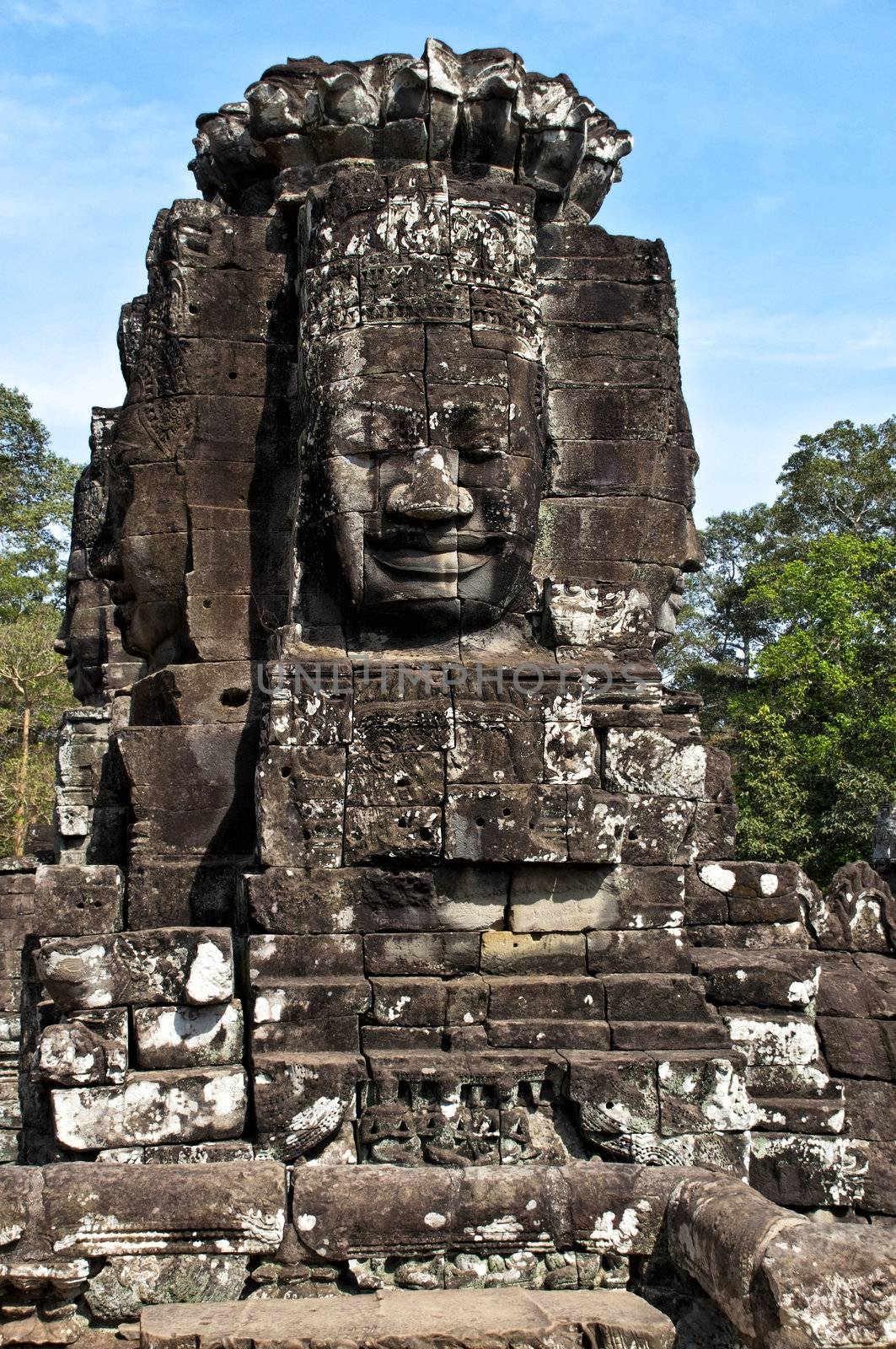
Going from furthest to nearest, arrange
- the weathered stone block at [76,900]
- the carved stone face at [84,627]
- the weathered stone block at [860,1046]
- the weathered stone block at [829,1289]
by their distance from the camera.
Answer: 1. the carved stone face at [84,627]
2. the weathered stone block at [860,1046]
3. the weathered stone block at [76,900]
4. the weathered stone block at [829,1289]

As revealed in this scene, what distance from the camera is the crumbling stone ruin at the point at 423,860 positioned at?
474 centimetres

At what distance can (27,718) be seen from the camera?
2803 centimetres

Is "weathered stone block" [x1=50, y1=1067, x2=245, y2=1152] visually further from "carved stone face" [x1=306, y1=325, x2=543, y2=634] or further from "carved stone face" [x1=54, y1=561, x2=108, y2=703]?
A: "carved stone face" [x1=54, y1=561, x2=108, y2=703]

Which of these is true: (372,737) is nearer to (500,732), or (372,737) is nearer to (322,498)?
(500,732)

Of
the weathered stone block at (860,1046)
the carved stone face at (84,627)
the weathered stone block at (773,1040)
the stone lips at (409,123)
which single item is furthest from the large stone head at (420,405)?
the carved stone face at (84,627)

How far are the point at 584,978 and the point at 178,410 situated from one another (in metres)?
3.62

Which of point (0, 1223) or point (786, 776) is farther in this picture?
point (786, 776)

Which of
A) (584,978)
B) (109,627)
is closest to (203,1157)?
(584,978)

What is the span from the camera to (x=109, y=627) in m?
14.4

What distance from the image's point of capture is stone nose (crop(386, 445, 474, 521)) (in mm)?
6137

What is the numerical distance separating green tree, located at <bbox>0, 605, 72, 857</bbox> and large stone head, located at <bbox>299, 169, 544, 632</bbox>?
67.0 feet

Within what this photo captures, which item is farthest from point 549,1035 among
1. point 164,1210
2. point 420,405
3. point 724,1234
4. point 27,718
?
point 27,718

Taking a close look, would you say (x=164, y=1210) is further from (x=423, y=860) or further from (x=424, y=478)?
(x=424, y=478)

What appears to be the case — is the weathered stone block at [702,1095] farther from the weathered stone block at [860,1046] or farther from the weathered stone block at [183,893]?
the weathered stone block at [183,893]
